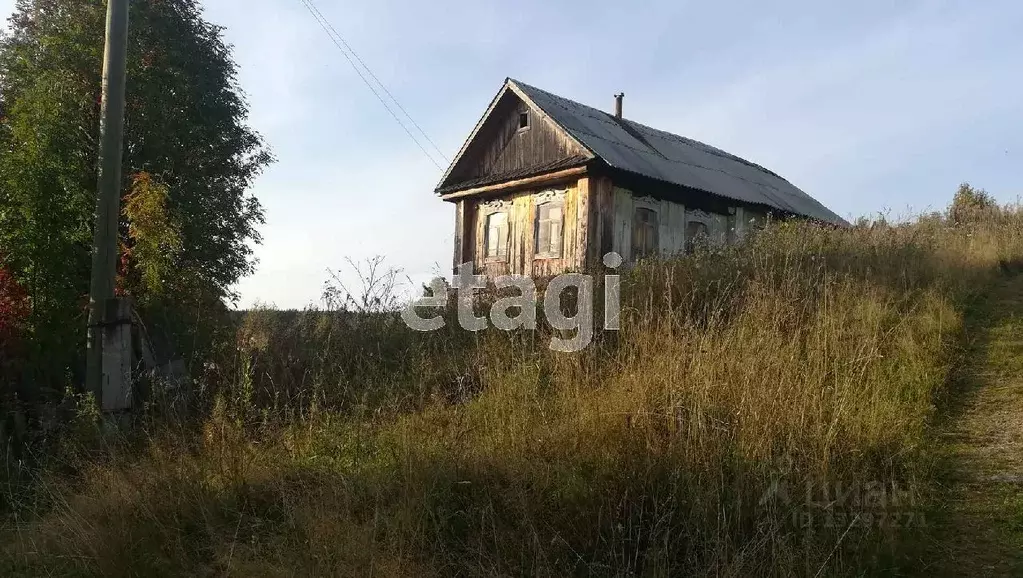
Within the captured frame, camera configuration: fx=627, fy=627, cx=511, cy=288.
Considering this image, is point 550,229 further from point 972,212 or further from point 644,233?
point 972,212

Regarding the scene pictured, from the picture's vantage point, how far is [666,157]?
45.5ft

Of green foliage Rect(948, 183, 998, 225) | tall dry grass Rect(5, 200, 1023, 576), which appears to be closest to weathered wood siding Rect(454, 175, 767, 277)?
green foliage Rect(948, 183, 998, 225)

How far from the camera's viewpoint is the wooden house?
11.8m

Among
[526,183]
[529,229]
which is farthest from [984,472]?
[526,183]

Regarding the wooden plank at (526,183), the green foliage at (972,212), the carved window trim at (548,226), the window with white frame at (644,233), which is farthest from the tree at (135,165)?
the green foliage at (972,212)

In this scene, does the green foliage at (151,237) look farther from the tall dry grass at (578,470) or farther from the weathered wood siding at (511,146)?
the weathered wood siding at (511,146)

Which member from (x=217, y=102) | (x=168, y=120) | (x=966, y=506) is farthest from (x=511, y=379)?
(x=217, y=102)

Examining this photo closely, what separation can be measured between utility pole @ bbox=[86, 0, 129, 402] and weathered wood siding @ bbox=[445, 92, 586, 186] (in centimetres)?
761

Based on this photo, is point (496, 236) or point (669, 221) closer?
point (669, 221)

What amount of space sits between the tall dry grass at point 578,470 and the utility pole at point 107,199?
175 centimetres

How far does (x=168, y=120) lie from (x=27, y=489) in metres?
8.59

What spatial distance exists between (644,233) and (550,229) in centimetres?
190

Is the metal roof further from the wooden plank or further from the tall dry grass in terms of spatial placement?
the tall dry grass

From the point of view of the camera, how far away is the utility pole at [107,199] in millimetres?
5727
